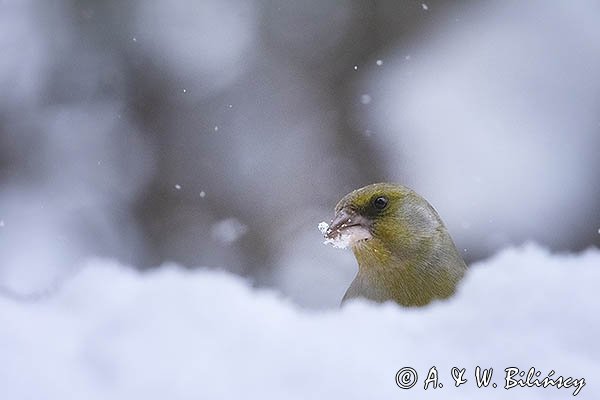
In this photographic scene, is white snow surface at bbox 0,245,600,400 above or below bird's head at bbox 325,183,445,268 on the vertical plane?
below

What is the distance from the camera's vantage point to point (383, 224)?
6.16ft

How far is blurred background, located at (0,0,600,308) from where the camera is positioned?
373 cm

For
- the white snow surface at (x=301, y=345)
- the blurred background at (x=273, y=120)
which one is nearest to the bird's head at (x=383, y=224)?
the white snow surface at (x=301, y=345)

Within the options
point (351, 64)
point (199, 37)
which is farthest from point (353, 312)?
point (199, 37)

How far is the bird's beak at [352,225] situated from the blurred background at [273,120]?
5.67 feet

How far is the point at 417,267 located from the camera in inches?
72.2

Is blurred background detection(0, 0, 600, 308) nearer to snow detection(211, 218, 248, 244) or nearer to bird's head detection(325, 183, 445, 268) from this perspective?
snow detection(211, 218, 248, 244)

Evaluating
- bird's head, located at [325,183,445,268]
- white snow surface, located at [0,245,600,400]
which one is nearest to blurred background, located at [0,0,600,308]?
bird's head, located at [325,183,445,268]

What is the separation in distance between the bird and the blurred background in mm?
1636

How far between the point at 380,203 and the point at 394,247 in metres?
0.11

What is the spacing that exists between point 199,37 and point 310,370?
3727mm

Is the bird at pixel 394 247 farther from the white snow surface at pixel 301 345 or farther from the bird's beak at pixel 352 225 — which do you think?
the white snow surface at pixel 301 345

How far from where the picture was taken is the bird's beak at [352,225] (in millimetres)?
1815

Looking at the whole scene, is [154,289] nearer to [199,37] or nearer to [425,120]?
[425,120]
